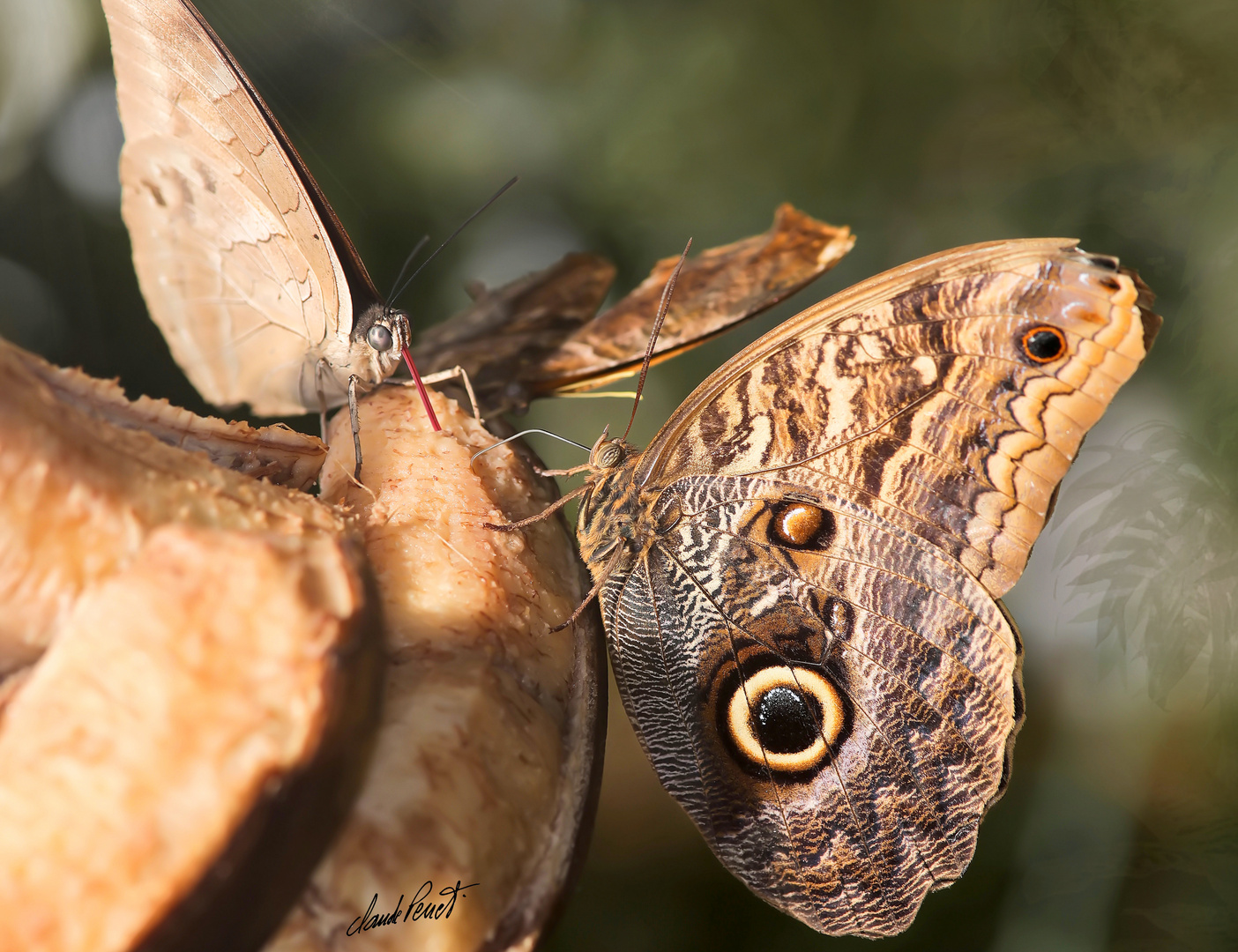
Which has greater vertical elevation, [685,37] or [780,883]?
[685,37]

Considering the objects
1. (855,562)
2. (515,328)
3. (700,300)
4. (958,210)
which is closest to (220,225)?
(515,328)

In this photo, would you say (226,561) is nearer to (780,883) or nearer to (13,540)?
(13,540)

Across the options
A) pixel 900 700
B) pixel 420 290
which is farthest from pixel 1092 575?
pixel 420 290
